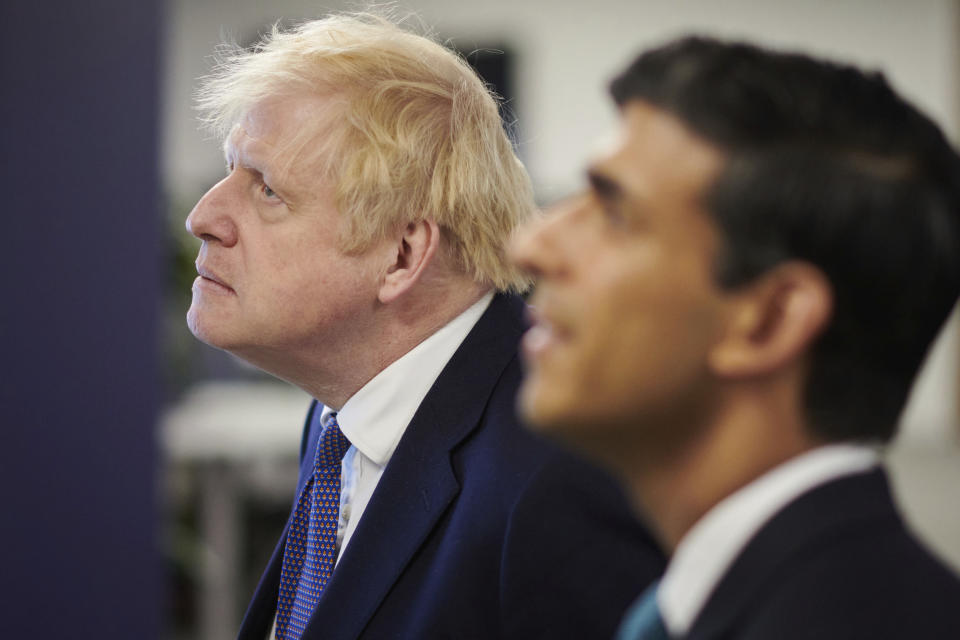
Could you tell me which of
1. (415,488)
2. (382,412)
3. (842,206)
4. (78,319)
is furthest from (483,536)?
(78,319)

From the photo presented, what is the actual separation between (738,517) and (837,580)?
8cm

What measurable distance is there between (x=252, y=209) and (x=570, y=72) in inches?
268

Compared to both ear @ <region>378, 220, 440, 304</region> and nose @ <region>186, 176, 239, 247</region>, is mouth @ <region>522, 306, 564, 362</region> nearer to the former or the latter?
ear @ <region>378, 220, 440, 304</region>

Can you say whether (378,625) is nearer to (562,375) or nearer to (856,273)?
(562,375)

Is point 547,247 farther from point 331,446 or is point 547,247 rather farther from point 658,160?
point 331,446

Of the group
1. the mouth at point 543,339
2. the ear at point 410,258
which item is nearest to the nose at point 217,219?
the ear at point 410,258

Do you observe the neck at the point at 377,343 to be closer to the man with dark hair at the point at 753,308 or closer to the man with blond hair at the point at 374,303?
the man with blond hair at the point at 374,303

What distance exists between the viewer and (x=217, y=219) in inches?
53.9

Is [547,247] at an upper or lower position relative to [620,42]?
upper

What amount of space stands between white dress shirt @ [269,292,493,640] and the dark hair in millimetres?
679

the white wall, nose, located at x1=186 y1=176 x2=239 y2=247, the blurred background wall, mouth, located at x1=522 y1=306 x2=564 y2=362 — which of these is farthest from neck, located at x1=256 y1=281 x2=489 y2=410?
the white wall

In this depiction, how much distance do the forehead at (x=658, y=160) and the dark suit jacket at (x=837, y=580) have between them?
231 millimetres

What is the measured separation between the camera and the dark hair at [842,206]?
2.32 feet

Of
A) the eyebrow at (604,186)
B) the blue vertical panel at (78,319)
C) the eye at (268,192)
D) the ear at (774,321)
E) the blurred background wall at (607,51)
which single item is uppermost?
the eyebrow at (604,186)
